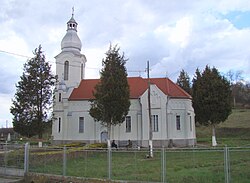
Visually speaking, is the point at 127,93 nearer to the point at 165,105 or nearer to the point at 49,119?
the point at 165,105

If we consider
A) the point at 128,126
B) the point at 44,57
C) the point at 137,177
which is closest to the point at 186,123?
the point at 128,126

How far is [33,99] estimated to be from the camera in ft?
113

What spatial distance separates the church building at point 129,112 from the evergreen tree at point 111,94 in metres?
4.78

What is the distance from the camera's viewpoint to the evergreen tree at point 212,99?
41125 mm

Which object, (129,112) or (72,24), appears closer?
(129,112)

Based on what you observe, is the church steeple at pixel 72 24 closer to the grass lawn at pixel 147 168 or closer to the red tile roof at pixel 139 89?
the red tile roof at pixel 139 89

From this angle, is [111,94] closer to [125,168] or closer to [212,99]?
[212,99]

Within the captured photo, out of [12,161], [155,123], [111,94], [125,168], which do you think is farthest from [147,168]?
[155,123]

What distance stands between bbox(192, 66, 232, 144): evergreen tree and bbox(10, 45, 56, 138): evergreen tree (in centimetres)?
1985

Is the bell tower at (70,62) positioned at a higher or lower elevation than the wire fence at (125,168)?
higher

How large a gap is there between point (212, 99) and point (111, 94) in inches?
568

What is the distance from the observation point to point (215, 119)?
41.3 m

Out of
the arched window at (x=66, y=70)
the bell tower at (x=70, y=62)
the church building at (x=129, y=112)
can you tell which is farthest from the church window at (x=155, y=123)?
the arched window at (x=66, y=70)

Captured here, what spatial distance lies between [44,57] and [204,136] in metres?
35.6
